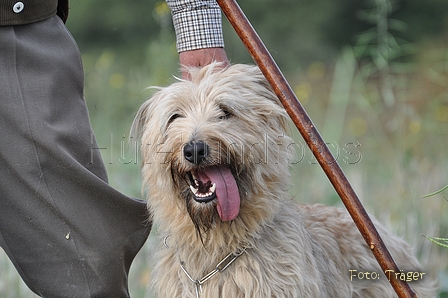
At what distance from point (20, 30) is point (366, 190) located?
12.0 ft

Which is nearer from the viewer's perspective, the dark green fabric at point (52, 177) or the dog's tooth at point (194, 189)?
the dark green fabric at point (52, 177)

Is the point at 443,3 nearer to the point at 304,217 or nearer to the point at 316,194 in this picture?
the point at 316,194

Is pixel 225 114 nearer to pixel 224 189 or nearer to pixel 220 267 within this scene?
pixel 224 189

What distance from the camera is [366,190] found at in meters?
5.62

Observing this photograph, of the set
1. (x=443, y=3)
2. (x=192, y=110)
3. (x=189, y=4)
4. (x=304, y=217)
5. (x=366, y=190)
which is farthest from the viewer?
(x=443, y=3)

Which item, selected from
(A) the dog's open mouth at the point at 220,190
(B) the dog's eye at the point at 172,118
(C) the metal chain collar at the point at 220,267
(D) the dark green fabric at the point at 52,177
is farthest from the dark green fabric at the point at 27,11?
(C) the metal chain collar at the point at 220,267

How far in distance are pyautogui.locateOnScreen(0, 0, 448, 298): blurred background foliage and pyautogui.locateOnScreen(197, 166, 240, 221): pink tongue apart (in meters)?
0.60

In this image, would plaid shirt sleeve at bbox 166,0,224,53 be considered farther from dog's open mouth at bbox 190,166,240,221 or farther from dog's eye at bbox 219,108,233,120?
dog's open mouth at bbox 190,166,240,221

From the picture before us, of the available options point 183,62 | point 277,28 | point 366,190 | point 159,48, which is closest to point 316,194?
point 366,190

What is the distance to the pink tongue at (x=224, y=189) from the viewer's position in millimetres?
2721

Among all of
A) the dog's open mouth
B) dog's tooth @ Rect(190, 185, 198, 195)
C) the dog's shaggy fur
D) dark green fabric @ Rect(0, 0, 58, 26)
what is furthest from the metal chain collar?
dark green fabric @ Rect(0, 0, 58, 26)

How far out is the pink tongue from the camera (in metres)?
2.72

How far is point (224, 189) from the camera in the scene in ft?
8.93

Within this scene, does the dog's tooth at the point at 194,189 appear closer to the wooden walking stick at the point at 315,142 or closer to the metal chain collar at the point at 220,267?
the metal chain collar at the point at 220,267
